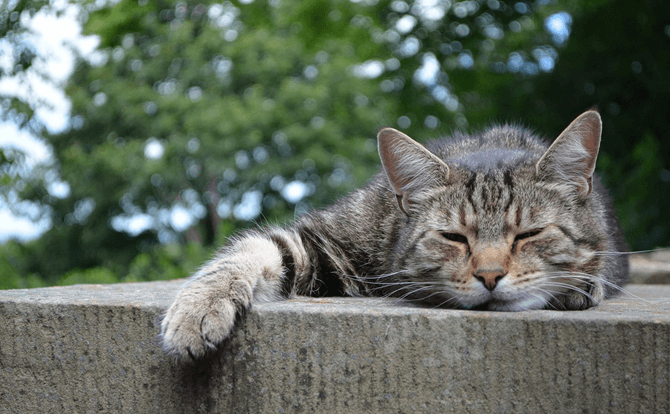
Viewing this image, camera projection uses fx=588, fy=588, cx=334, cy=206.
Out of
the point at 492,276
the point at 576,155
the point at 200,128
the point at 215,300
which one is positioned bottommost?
the point at 200,128

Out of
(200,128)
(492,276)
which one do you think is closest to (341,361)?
(492,276)

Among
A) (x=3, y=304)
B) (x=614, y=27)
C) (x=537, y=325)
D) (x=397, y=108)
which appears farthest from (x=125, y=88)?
(x=537, y=325)

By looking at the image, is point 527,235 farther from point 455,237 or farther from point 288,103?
point 288,103

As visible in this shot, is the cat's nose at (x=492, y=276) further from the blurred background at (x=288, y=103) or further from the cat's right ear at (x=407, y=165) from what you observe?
the blurred background at (x=288, y=103)

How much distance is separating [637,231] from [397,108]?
12.8 ft

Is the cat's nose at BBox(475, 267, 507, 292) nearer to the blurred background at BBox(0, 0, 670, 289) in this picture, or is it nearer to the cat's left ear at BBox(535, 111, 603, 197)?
the cat's left ear at BBox(535, 111, 603, 197)

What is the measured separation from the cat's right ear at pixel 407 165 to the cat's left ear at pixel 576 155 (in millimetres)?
378

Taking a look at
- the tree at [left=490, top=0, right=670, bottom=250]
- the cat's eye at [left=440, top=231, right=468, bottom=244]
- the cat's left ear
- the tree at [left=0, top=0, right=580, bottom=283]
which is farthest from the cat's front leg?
the tree at [left=0, top=0, right=580, bottom=283]

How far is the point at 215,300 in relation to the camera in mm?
1900

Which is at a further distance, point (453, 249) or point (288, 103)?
point (288, 103)

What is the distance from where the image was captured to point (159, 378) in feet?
6.42

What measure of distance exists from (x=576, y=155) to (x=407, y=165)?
0.63m

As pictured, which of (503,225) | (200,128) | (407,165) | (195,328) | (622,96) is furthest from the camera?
(200,128)

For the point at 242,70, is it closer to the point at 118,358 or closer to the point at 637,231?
the point at 637,231
